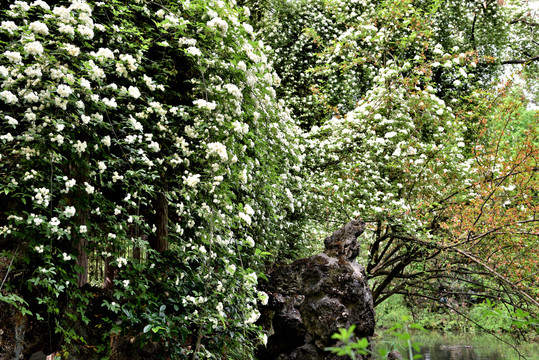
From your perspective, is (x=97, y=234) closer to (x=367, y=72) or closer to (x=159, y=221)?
(x=159, y=221)

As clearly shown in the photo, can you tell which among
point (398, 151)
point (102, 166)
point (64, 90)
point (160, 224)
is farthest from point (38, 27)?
point (398, 151)

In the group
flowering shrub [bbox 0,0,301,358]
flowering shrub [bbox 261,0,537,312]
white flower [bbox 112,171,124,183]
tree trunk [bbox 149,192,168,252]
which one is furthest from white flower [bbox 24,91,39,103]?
flowering shrub [bbox 261,0,537,312]

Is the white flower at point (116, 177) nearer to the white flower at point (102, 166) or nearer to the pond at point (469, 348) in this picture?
the white flower at point (102, 166)

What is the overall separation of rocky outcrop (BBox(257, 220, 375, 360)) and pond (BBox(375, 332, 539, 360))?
6808 millimetres

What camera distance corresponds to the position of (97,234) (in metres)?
2.97

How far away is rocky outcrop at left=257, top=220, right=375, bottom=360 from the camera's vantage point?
486cm

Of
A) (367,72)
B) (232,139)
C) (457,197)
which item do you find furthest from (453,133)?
(232,139)

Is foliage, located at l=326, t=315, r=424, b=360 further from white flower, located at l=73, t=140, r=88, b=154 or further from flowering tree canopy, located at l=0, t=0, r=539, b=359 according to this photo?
white flower, located at l=73, t=140, r=88, b=154

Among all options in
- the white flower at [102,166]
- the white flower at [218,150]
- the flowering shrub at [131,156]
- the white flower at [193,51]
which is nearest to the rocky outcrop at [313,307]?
the flowering shrub at [131,156]

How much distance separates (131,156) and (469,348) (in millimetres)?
13560

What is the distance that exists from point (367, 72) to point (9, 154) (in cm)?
861

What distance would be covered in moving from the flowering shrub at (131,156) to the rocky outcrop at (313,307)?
1314 mm

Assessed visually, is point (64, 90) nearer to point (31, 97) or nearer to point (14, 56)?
point (31, 97)

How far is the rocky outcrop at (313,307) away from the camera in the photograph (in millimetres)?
4855
